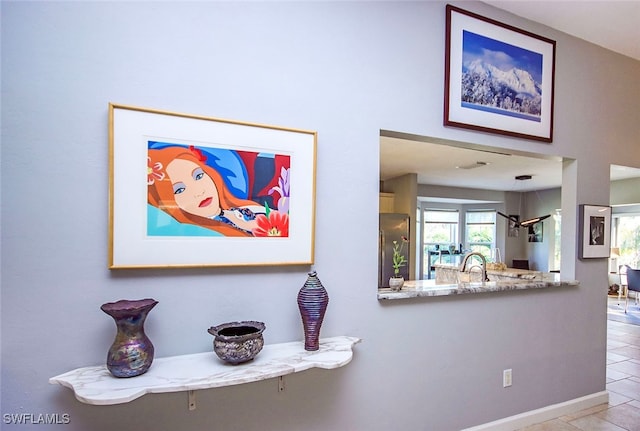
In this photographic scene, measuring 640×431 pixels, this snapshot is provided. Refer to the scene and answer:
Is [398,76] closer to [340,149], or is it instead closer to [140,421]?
[340,149]

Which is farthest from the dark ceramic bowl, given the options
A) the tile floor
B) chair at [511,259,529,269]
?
Answer: chair at [511,259,529,269]

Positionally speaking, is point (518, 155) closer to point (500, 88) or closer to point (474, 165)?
point (500, 88)

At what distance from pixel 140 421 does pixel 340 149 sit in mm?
1498

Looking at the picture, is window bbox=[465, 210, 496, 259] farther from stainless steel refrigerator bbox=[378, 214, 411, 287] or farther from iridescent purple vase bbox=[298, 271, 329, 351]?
iridescent purple vase bbox=[298, 271, 329, 351]

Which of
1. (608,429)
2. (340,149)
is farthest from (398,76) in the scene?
(608,429)

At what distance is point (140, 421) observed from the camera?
1.33 metres

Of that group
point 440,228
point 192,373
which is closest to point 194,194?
point 192,373

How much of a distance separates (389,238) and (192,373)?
4518 millimetres

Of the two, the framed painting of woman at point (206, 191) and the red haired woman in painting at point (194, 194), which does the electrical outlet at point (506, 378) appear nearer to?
the framed painting of woman at point (206, 191)

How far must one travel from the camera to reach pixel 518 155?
230cm

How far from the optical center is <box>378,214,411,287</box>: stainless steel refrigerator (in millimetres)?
5227

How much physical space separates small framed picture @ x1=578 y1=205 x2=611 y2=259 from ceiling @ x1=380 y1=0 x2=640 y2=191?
1.46 feet

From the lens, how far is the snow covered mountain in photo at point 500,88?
2.00m

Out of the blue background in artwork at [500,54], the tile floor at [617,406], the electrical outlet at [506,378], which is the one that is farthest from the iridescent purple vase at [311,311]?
the tile floor at [617,406]
